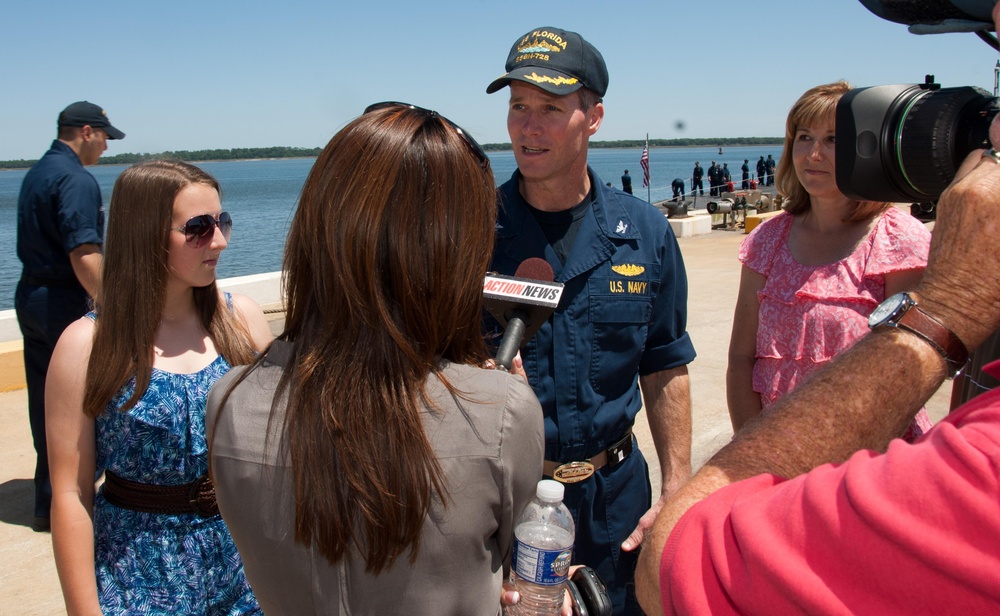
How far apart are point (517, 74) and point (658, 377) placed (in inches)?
46.0

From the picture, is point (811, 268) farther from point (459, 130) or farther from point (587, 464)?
point (459, 130)

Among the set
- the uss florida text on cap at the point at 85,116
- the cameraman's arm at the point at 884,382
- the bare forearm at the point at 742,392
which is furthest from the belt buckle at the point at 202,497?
the uss florida text on cap at the point at 85,116

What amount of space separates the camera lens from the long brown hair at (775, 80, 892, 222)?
3.47ft

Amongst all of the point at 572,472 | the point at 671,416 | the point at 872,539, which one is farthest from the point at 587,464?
the point at 872,539

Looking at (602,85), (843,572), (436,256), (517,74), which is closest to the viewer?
(843,572)

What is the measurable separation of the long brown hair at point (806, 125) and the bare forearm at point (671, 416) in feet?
2.67

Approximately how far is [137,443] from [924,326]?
1.85 metres

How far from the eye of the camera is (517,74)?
2547 millimetres

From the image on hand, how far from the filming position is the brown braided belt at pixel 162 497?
1998 millimetres

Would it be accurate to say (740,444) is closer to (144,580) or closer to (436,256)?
(436,256)

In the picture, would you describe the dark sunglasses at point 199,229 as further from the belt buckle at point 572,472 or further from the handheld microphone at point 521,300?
the belt buckle at point 572,472

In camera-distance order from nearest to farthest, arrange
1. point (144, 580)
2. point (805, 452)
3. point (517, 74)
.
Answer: point (805, 452) < point (144, 580) < point (517, 74)

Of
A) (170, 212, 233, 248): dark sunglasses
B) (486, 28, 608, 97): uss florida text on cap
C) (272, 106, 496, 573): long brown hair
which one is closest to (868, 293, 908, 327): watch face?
(272, 106, 496, 573): long brown hair

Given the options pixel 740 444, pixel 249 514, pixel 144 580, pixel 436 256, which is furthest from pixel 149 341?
pixel 740 444
